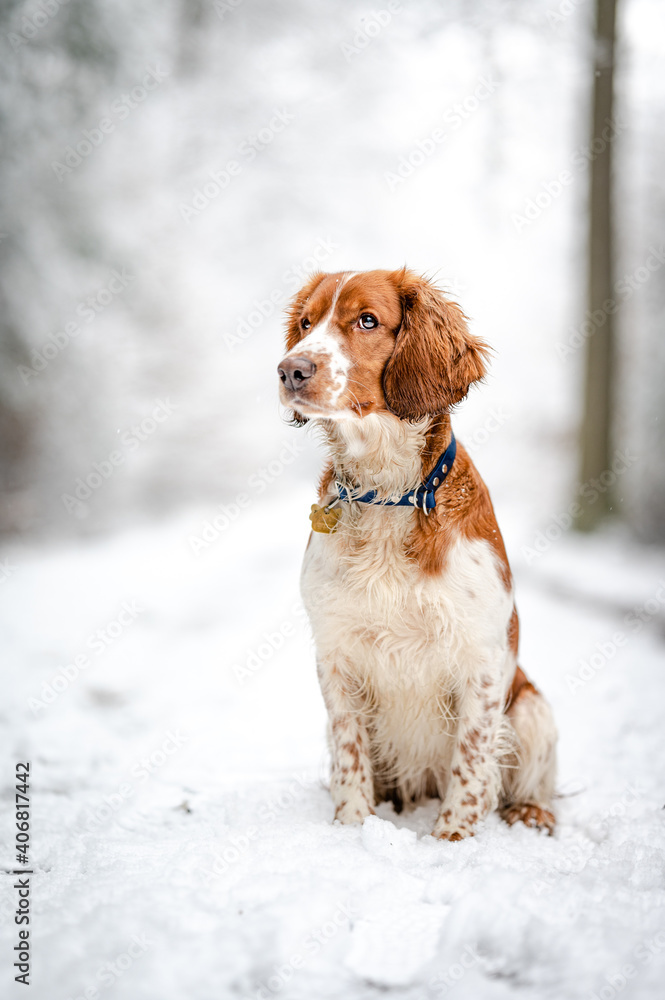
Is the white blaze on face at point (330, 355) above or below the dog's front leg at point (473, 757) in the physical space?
above

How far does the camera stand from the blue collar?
235 centimetres

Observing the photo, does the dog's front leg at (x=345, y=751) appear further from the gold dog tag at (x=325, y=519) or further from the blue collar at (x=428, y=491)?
the blue collar at (x=428, y=491)

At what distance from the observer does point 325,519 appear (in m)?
2.47

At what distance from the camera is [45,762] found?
3.40 m

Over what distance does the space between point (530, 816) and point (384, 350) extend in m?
1.65

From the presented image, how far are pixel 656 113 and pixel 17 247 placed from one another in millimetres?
6880

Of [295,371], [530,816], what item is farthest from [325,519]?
[530,816]

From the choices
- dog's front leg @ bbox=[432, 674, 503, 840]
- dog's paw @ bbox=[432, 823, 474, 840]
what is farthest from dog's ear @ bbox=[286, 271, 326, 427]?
dog's paw @ bbox=[432, 823, 474, 840]

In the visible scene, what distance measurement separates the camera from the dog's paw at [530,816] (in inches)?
102

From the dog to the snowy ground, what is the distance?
0.30 metres

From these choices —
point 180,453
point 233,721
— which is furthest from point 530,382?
point 233,721

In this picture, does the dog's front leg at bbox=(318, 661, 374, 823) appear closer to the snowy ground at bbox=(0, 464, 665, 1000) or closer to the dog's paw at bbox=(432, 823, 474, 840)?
the snowy ground at bbox=(0, 464, 665, 1000)

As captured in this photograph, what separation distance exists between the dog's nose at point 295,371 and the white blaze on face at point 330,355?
1.4 inches

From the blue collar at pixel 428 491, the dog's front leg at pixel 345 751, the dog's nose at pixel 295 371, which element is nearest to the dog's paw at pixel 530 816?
the dog's front leg at pixel 345 751
